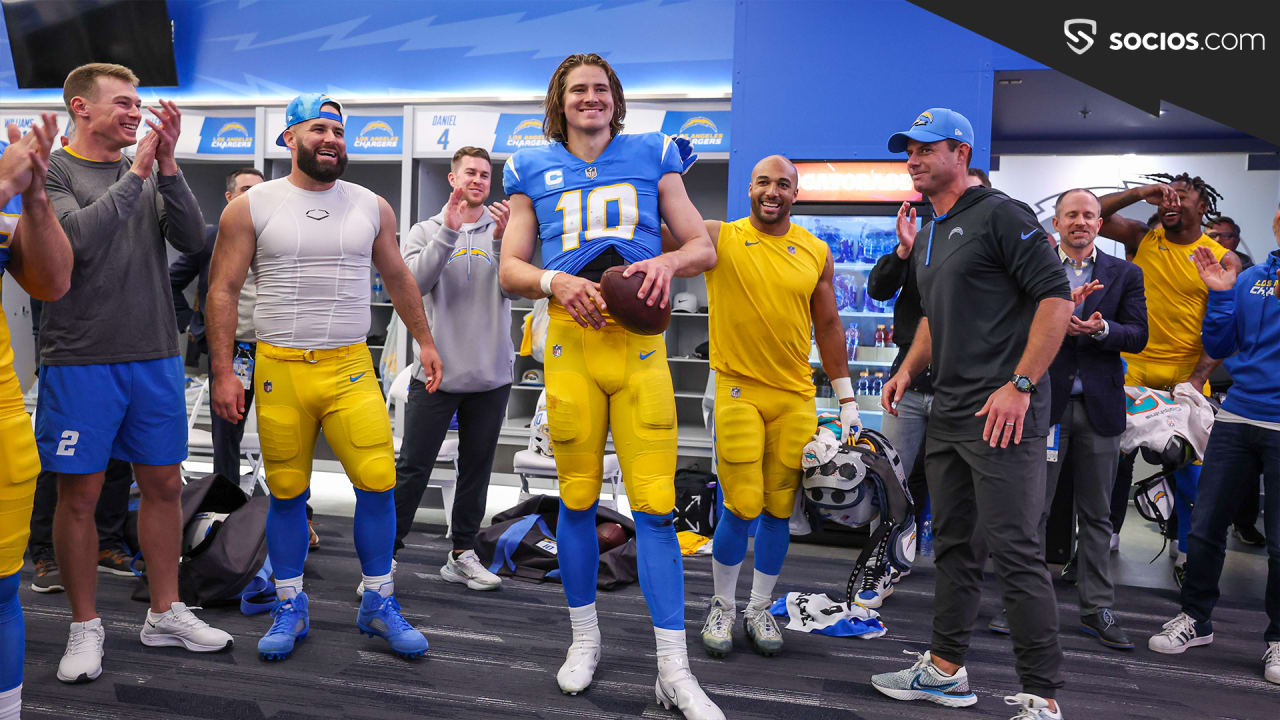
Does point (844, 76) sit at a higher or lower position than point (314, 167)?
higher

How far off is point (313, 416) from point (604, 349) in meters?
1.08

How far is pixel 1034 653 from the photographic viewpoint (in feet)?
7.82

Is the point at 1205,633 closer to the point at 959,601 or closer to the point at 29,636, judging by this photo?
the point at 959,601

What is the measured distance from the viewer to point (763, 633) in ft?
9.99

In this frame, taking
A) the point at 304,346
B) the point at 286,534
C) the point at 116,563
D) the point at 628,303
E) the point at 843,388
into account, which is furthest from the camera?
the point at 116,563

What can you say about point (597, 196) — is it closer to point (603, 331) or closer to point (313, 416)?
point (603, 331)

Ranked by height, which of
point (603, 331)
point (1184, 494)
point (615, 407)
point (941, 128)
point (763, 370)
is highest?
point (941, 128)

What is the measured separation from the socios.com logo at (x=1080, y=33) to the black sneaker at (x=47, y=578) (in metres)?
6.05

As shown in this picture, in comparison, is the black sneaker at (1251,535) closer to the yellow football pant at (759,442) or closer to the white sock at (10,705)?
the yellow football pant at (759,442)

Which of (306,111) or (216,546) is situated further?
(216,546)

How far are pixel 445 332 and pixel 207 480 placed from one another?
124 centimetres

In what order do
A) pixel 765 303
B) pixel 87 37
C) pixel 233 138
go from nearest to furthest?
pixel 765 303 → pixel 233 138 → pixel 87 37

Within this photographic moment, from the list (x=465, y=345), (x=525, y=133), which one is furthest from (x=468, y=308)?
(x=525, y=133)

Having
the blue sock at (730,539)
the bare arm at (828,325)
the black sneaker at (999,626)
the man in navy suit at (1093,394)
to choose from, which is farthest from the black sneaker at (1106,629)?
the blue sock at (730,539)
